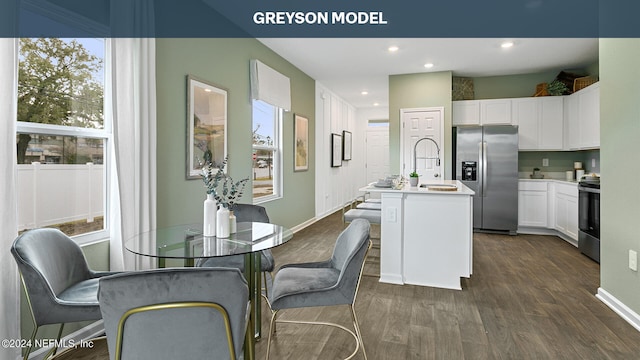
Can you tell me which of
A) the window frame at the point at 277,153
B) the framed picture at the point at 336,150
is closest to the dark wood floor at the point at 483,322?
the window frame at the point at 277,153

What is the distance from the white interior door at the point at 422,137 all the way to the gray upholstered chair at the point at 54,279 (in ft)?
16.6

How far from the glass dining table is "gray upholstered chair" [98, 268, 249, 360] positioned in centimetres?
45

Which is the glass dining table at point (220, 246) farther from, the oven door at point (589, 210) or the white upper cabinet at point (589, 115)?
the white upper cabinet at point (589, 115)

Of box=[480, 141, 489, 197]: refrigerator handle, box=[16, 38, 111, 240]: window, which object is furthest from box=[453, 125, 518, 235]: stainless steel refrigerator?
box=[16, 38, 111, 240]: window

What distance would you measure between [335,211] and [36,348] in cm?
627

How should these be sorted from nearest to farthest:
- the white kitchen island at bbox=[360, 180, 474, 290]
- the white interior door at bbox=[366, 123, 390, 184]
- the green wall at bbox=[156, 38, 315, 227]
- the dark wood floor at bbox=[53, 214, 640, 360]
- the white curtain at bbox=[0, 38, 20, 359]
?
the white curtain at bbox=[0, 38, 20, 359], the dark wood floor at bbox=[53, 214, 640, 360], the green wall at bbox=[156, 38, 315, 227], the white kitchen island at bbox=[360, 180, 474, 290], the white interior door at bbox=[366, 123, 390, 184]

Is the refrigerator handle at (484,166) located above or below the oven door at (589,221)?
above

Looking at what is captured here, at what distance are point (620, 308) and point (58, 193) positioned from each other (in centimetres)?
416

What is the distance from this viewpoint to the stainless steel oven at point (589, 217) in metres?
4.00

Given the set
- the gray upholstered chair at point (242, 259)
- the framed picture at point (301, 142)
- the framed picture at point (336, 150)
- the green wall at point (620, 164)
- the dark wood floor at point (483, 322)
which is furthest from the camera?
the framed picture at point (336, 150)

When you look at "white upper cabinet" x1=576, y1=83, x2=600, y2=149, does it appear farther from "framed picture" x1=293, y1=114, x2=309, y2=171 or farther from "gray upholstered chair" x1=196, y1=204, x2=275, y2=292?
"gray upholstered chair" x1=196, y1=204, x2=275, y2=292

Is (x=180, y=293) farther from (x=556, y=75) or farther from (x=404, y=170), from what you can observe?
(x=556, y=75)

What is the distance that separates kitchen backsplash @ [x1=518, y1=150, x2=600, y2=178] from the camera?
576cm

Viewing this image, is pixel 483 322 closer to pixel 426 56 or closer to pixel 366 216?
pixel 366 216
